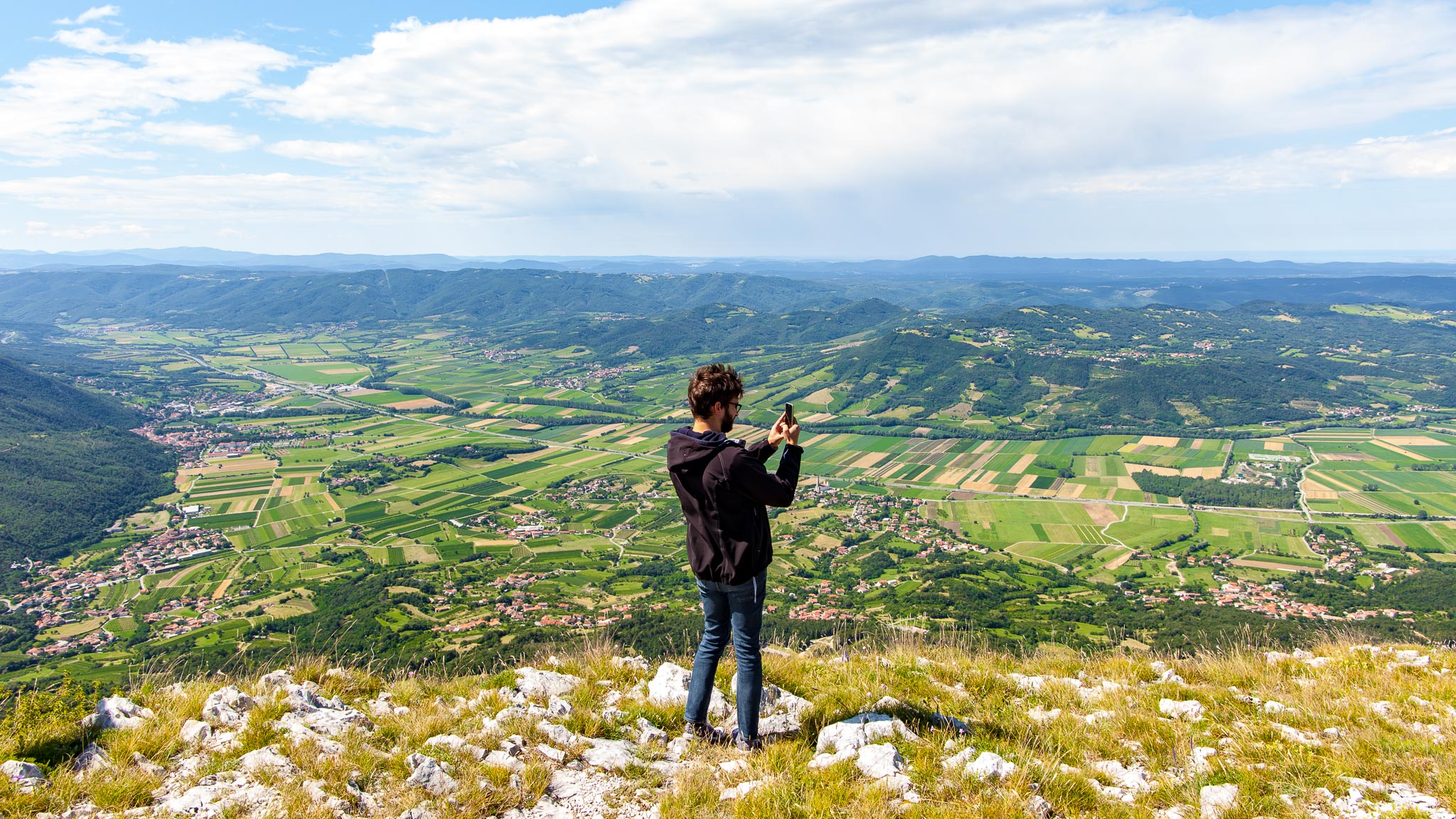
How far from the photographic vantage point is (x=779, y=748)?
469cm

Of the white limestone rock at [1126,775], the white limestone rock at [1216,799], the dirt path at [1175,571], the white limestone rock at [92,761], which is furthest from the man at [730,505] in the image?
the dirt path at [1175,571]

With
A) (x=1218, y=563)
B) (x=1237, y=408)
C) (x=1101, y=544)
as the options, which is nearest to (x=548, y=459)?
(x=1101, y=544)

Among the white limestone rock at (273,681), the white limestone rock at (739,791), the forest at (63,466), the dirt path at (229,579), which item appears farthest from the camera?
the forest at (63,466)

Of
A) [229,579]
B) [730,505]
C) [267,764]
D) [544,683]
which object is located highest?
[730,505]

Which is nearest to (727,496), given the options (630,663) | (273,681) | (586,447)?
(630,663)

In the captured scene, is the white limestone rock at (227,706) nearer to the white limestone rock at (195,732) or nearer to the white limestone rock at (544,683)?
the white limestone rock at (195,732)

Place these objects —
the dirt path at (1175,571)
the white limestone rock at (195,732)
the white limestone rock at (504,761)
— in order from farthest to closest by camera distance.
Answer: the dirt path at (1175,571), the white limestone rock at (195,732), the white limestone rock at (504,761)

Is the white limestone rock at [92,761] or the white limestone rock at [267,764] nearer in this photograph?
the white limestone rock at [92,761]

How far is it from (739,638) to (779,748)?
33.8 inches

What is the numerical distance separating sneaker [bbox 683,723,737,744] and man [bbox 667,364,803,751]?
0.25 metres

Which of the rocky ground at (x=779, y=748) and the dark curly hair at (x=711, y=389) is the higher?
the dark curly hair at (x=711, y=389)

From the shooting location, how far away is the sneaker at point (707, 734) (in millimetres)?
5066

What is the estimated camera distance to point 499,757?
15.5ft

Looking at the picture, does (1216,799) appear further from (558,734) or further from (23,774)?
(23,774)
